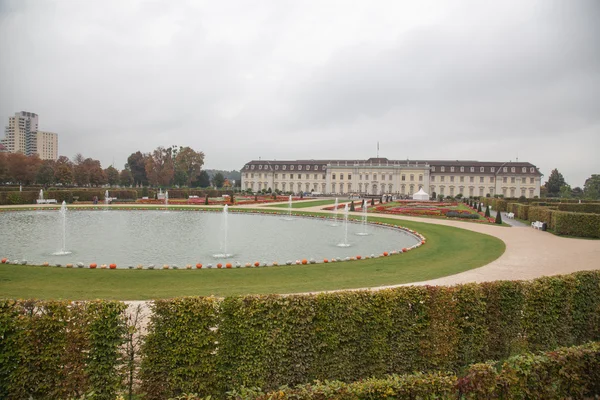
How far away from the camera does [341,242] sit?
1952 cm

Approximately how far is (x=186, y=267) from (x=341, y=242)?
9.19 meters

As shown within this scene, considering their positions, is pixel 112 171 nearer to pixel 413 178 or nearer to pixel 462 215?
pixel 413 178

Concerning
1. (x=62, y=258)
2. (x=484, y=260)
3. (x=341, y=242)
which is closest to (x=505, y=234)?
(x=484, y=260)

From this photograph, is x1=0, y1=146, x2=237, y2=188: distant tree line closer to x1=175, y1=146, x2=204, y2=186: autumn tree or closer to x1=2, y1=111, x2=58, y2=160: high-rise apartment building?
x1=175, y1=146, x2=204, y2=186: autumn tree

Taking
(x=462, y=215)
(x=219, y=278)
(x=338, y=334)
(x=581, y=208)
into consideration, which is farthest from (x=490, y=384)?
(x=581, y=208)

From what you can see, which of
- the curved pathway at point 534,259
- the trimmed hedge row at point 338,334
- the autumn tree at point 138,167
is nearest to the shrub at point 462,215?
the curved pathway at point 534,259

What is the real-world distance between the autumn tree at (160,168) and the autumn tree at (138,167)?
Answer: 11.5 meters

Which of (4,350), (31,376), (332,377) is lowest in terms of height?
(332,377)

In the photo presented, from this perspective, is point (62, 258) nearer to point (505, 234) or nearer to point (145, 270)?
point (145, 270)

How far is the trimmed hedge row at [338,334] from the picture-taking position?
212 inches

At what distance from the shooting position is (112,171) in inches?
3610

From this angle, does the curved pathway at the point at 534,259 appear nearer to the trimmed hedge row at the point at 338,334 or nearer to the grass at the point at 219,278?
the grass at the point at 219,278

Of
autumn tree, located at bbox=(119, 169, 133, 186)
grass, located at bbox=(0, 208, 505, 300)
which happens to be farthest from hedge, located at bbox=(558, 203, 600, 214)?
autumn tree, located at bbox=(119, 169, 133, 186)

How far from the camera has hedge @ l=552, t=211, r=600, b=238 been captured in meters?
22.7
